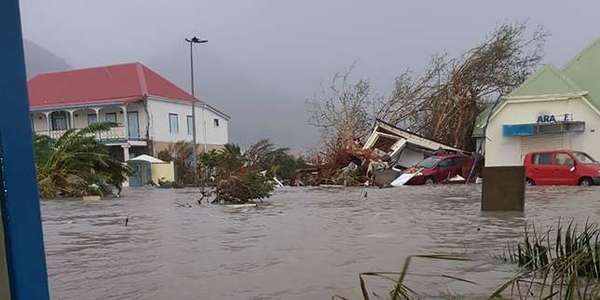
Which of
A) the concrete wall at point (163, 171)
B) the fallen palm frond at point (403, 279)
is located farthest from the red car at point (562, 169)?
the concrete wall at point (163, 171)

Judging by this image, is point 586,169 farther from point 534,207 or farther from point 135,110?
point 135,110

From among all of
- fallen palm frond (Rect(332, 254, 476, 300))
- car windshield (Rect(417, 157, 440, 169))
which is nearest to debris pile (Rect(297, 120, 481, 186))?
car windshield (Rect(417, 157, 440, 169))

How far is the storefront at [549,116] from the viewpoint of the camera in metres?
27.0

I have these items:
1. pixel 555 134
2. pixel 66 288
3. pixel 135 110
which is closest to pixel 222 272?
pixel 66 288

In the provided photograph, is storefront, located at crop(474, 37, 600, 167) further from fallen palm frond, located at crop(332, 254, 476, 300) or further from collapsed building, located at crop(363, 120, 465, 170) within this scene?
fallen palm frond, located at crop(332, 254, 476, 300)

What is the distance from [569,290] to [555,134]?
2725 cm

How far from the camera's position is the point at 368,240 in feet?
23.4

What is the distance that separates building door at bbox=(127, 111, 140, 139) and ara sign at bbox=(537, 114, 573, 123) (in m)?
27.0

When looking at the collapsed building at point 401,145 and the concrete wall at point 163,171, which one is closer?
the collapsed building at point 401,145

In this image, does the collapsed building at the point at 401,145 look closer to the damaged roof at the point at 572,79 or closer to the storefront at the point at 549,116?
the storefront at the point at 549,116

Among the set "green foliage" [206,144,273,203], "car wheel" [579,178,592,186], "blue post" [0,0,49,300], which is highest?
"blue post" [0,0,49,300]

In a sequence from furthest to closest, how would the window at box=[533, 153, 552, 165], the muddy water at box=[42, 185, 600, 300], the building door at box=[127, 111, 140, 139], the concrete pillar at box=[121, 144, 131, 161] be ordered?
the building door at box=[127, 111, 140, 139] < the concrete pillar at box=[121, 144, 131, 161] < the window at box=[533, 153, 552, 165] < the muddy water at box=[42, 185, 600, 300]

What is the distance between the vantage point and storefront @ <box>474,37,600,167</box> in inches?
1064

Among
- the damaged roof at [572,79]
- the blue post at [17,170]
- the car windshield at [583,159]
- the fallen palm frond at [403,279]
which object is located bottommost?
the car windshield at [583,159]
